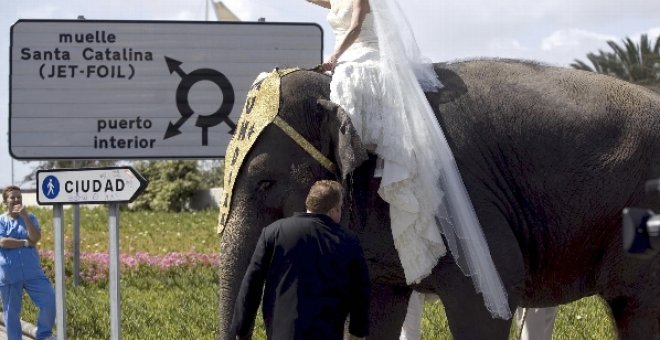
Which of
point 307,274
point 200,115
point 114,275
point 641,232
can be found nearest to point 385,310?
point 307,274

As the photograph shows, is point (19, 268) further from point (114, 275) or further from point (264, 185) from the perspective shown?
point (264, 185)

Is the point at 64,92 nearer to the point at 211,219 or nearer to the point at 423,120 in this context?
the point at 423,120

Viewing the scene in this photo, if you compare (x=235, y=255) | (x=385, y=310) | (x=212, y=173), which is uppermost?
(x=235, y=255)

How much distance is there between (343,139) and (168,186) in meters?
31.9

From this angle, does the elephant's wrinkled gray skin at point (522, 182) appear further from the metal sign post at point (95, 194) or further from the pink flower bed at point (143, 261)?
the pink flower bed at point (143, 261)

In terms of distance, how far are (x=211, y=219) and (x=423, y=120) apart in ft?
79.2

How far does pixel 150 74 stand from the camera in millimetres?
12477

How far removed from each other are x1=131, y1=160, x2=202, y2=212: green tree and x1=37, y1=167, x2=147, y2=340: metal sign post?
94.9 feet

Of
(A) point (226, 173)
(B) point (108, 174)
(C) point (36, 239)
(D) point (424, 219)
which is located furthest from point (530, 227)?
(C) point (36, 239)

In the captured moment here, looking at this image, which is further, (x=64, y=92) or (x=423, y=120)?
(x=64, y=92)

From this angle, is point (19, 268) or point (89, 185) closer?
point (89, 185)

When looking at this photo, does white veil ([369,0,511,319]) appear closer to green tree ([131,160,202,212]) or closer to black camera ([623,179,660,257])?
black camera ([623,179,660,257])

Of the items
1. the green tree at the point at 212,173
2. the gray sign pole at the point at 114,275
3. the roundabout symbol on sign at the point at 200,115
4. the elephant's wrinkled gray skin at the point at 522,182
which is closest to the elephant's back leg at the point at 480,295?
the elephant's wrinkled gray skin at the point at 522,182

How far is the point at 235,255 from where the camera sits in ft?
19.6
